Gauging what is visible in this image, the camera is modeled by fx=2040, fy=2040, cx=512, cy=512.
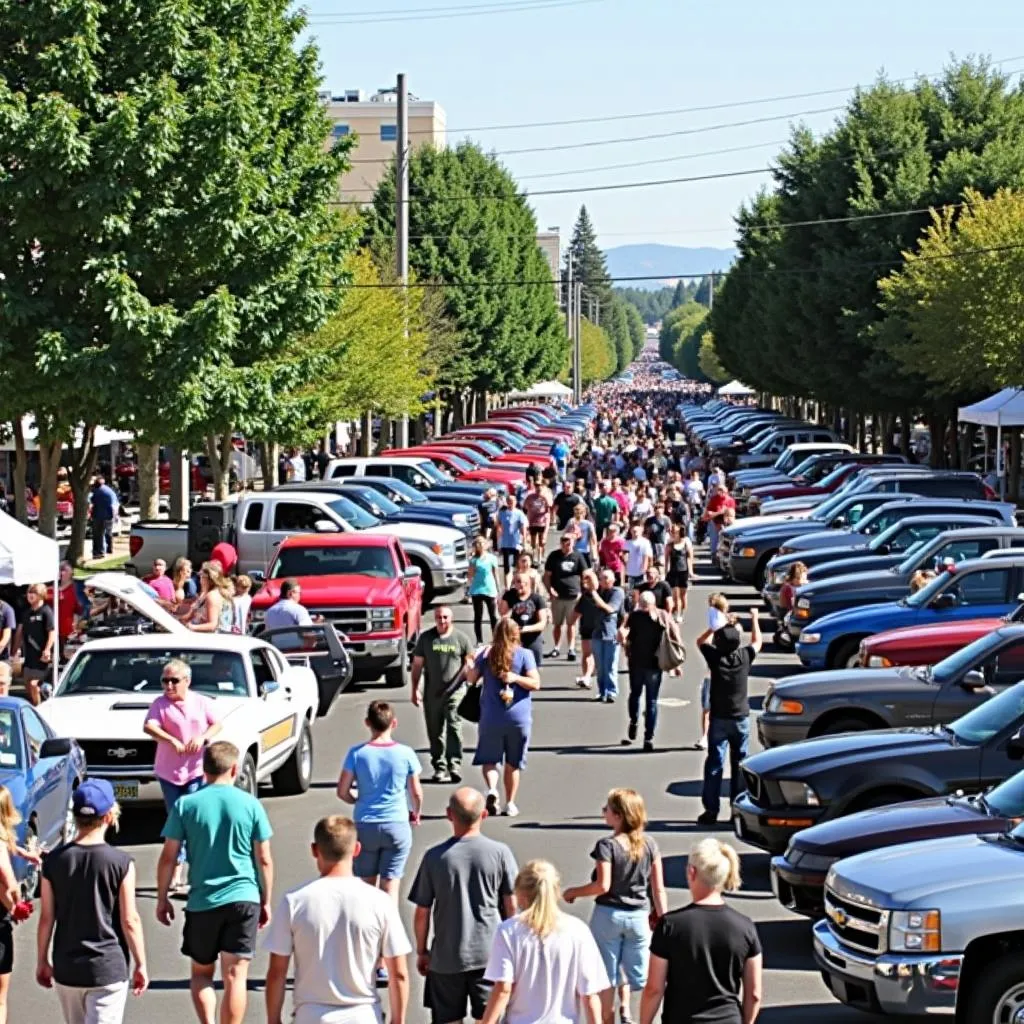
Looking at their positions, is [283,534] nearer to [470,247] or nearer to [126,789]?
[126,789]

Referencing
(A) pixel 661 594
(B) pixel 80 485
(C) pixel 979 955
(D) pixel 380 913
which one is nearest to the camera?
(D) pixel 380 913

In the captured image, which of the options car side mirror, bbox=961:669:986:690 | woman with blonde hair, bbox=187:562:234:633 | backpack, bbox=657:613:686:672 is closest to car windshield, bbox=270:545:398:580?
woman with blonde hair, bbox=187:562:234:633

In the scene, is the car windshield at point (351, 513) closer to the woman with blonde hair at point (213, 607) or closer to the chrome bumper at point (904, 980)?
the woman with blonde hair at point (213, 607)

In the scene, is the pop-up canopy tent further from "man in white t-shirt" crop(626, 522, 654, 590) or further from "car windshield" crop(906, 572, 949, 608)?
"car windshield" crop(906, 572, 949, 608)

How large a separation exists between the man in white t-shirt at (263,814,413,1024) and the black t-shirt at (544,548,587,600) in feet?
53.5

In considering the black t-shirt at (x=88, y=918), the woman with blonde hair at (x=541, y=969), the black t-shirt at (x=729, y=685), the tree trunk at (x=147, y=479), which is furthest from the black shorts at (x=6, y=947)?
the tree trunk at (x=147, y=479)

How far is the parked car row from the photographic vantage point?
942 centimetres

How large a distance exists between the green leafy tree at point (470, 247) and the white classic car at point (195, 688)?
1923 inches

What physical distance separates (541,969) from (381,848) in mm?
4048

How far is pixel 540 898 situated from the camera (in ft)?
25.2

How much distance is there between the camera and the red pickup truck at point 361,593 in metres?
22.8

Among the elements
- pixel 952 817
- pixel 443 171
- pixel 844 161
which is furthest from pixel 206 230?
pixel 443 171

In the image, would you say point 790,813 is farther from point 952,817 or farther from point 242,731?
point 242,731

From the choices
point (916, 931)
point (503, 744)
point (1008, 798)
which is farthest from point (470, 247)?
point (916, 931)
